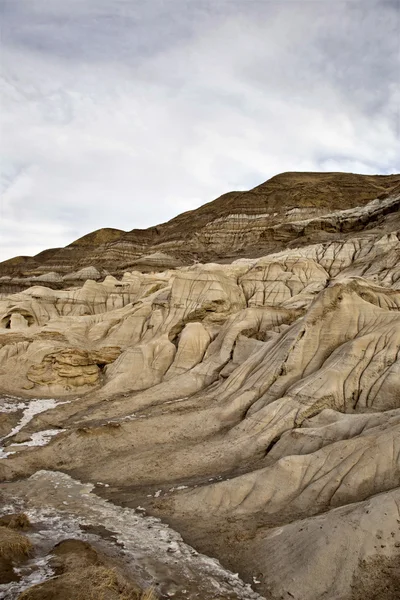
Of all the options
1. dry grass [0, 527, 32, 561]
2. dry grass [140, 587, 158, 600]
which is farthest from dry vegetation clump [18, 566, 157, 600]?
dry grass [0, 527, 32, 561]

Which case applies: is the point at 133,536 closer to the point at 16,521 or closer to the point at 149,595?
the point at 16,521

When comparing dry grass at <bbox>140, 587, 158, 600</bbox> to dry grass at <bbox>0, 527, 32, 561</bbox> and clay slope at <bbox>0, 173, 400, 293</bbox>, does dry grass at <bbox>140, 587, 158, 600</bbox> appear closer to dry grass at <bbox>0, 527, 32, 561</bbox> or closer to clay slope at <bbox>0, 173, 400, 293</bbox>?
dry grass at <bbox>0, 527, 32, 561</bbox>

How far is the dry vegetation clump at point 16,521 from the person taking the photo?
1077cm

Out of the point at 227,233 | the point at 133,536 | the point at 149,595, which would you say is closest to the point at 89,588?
the point at 149,595

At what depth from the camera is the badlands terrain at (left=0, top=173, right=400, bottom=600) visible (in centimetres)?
846

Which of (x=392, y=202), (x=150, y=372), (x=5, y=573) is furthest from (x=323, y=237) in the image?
(x=5, y=573)

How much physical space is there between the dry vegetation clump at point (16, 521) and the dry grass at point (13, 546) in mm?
1305

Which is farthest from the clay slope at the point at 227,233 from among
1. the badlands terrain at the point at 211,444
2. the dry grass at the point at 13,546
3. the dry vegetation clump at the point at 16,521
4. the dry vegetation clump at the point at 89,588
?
the dry vegetation clump at the point at 89,588

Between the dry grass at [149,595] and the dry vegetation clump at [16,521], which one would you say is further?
the dry vegetation clump at [16,521]

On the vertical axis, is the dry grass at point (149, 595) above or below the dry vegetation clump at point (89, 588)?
below

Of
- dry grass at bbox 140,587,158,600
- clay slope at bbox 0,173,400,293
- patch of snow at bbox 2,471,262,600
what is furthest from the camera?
clay slope at bbox 0,173,400,293

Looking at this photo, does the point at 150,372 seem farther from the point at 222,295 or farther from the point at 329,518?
the point at 329,518

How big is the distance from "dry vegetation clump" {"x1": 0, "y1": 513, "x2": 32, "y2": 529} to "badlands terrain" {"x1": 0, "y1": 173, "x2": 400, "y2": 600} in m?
0.04

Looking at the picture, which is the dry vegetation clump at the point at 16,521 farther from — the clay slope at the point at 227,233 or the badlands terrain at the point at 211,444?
the clay slope at the point at 227,233
